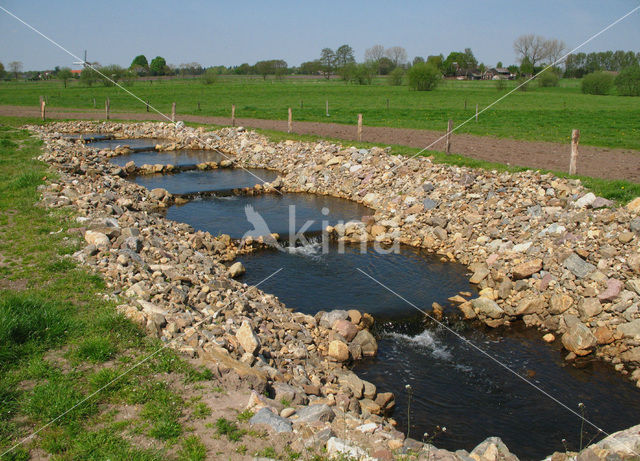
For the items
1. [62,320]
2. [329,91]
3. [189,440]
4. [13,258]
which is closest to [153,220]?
[13,258]

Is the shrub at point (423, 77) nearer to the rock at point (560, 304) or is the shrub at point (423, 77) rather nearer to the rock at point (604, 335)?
the rock at point (560, 304)

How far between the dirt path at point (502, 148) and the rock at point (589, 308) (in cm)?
895

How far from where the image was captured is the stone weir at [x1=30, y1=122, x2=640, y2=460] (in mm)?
8627

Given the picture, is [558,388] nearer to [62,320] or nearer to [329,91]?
[62,320]

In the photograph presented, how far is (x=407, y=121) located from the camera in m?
42.8

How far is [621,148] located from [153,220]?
24.6 metres

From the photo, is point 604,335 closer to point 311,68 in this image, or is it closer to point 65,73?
point 65,73

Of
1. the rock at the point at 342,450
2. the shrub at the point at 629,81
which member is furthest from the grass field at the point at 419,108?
the rock at the point at 342,450

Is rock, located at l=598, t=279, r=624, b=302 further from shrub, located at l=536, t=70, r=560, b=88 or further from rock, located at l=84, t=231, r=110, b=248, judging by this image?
shrub, located at l=536, t=70, r=560, b=88

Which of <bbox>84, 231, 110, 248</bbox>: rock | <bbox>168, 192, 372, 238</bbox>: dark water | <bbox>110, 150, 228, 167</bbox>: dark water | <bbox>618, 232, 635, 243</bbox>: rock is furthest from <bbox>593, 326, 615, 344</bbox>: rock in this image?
<bbox>110, 150, 228, 167</bbox>: dark water

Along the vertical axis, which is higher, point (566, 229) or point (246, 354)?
point (566, 229)

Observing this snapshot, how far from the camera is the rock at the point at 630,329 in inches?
468

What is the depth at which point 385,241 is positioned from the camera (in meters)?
19.3

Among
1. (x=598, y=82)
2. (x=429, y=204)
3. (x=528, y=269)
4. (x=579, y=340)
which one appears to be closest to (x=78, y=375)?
(x=579, y=340)
